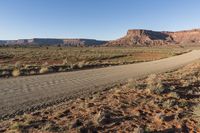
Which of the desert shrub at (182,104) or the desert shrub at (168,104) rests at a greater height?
the desert shrub at (168,104)

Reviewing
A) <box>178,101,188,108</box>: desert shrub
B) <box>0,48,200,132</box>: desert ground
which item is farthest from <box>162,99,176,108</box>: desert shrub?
<box>178,101,188,108</box>: desert shrub

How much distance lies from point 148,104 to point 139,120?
203cm

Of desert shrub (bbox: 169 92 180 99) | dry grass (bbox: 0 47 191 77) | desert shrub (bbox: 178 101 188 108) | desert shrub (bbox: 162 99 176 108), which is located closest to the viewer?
desert shrub (bbox: 162 99 176 108)

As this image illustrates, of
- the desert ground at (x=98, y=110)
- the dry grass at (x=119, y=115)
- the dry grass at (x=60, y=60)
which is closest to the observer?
Answer: the dry grass at (x=119, y=115)

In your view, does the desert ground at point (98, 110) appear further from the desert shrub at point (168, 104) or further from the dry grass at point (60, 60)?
the dry grass at point (60, 60)

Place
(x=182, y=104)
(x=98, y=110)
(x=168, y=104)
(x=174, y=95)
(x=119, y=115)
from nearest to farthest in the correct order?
(x=119, y=115) → (x=98, y=110) → (x=168, y=104) → (x=182, y=104) → (x=174, y=95)

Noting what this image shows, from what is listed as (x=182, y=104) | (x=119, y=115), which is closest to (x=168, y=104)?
(x=182, y=104)

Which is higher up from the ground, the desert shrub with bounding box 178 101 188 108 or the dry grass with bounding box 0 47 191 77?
the desert shrub with bounding box 178 101 188 108

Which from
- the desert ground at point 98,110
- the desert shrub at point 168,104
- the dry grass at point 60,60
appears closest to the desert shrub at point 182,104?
the desert ground at point 98,110

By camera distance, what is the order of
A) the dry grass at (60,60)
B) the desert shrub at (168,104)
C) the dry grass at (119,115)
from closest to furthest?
1. the dry grass at (119,115)
2. the desert shrub at (168,104)
3. the dry grass at (60,60)

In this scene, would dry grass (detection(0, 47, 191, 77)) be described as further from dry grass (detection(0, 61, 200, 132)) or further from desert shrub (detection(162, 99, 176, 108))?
desert shrub (detection(162, 99, 176, 108))

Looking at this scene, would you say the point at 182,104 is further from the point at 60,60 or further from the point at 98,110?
the point at 60,60

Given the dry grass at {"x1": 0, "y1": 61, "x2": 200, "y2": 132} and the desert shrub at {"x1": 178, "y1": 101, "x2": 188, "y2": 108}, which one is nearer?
the dry grass at {"x1": 0, "y1": 61, "x2": 200, "y2": 132}

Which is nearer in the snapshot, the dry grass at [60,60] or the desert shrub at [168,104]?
the desert shrub at [168,104]
